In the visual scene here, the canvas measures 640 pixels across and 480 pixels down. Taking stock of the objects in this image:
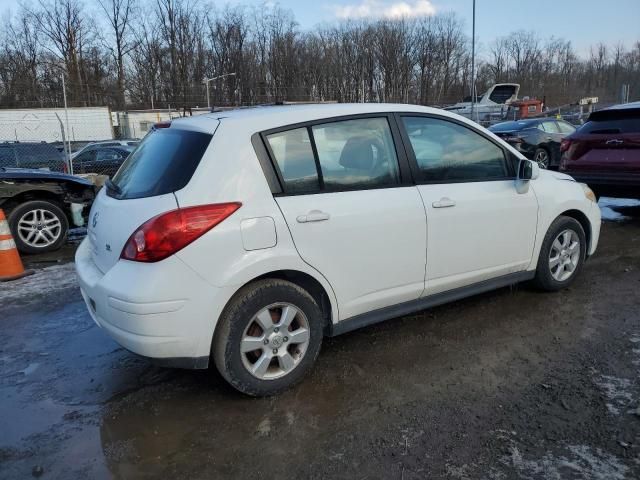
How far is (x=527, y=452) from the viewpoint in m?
2.61

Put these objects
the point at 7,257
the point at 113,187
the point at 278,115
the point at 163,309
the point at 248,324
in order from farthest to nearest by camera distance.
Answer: the point at 7,257 → the point at 113,187 → the point at 278,115 → the point at 248,324 → the point at 163,309

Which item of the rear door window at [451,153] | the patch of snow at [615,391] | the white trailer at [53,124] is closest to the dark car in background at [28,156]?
the rear door window at [451,153]

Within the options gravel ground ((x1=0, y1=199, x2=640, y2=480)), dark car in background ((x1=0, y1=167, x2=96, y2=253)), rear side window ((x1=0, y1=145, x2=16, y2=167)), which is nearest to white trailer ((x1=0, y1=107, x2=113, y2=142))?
rear side window ((x1=0, y1=145, x2=16, y2=167))

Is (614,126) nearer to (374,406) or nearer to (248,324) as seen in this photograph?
(374,406)

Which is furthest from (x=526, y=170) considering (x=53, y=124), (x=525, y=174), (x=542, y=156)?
(x=53, y=124)

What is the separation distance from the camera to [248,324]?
3.03 meters

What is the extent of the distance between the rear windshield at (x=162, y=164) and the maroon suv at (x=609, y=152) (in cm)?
625

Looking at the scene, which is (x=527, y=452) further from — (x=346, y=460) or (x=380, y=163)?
(x=380, y=163)

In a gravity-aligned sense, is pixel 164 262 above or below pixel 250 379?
above

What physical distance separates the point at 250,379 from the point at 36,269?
4474 millimetres

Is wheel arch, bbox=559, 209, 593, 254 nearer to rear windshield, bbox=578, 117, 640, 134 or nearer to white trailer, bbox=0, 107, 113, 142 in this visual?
rear windshield, bbox=578, 117, 640, 134

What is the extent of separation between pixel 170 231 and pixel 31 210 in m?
5.14

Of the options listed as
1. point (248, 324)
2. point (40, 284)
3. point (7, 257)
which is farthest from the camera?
point (7, 257)

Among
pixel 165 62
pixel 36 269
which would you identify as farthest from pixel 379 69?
pixel 36 269
